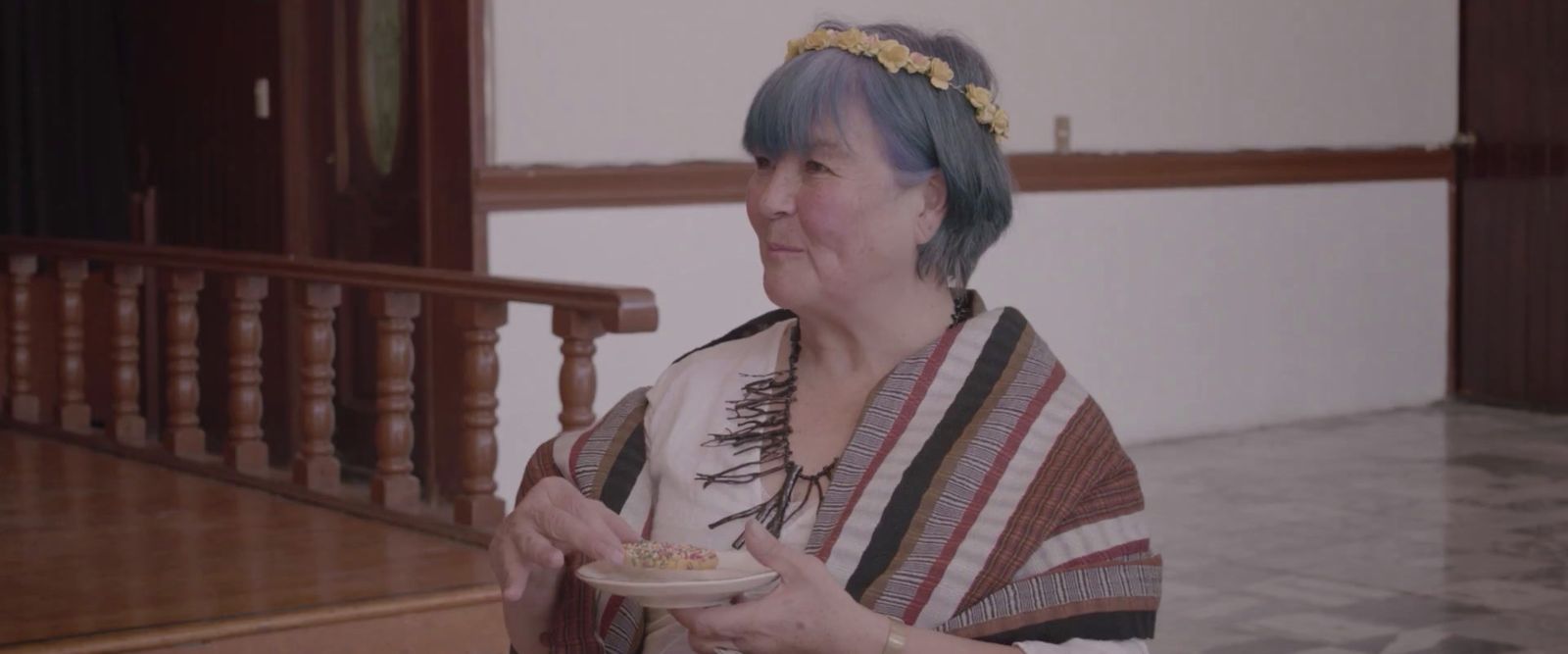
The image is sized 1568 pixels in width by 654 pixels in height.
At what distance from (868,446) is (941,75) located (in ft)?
1.23

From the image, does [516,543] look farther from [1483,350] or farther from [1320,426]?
[1483,350]

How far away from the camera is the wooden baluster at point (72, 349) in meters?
6.55

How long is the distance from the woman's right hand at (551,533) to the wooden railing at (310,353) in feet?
7.59

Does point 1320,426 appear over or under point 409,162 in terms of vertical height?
under

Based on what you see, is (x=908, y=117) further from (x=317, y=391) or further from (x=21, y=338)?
(x=21, y=338)

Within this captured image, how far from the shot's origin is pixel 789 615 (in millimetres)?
1817

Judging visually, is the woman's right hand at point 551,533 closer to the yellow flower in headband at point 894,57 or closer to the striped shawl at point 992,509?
the striped shawl at point 992,509

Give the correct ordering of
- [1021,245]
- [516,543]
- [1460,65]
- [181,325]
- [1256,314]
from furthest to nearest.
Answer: [1460,65] → [1256,314] → [1021,245] → [181,325] → [516,543]

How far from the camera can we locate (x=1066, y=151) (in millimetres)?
7898

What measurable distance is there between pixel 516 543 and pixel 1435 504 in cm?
532

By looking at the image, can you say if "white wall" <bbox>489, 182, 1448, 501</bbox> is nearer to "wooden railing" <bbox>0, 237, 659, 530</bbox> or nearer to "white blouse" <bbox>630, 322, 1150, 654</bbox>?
"wooden railing" <bbox>0, 237, 659, 530</bbox>

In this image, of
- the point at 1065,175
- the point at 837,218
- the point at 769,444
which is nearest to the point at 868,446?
the point at 769,444

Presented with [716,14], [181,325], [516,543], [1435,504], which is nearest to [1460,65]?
[1435,504]

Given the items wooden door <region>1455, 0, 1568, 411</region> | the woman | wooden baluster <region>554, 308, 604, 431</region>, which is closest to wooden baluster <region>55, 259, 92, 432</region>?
wooden baluster <region>554, 308, 604, 431</region>
